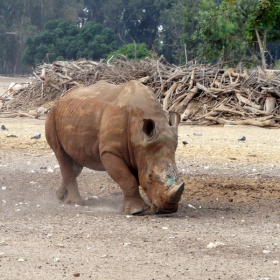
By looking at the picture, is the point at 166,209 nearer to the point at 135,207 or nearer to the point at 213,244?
the point at 135,207

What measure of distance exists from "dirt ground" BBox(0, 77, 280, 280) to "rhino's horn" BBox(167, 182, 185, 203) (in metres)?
0.26

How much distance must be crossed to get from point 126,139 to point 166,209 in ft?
3.26

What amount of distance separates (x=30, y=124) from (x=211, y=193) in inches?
458

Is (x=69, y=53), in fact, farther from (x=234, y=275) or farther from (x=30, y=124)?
(x=234, y=275)

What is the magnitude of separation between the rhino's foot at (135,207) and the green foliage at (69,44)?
55.6m

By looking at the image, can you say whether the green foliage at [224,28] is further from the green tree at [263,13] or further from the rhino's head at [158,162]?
the rhino's head at [158,162]

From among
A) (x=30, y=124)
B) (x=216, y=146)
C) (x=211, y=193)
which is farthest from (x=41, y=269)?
(x=30, y=124)

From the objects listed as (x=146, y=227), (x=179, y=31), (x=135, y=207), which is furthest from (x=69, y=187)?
(x=179, y=31)

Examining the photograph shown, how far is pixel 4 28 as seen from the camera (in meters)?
75.6

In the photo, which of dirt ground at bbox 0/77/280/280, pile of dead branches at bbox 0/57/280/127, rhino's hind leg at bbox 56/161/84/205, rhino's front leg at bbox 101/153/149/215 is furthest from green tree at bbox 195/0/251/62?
rhino's front leg at bbox 101/153/149/215

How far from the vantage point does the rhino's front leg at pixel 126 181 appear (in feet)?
29.2

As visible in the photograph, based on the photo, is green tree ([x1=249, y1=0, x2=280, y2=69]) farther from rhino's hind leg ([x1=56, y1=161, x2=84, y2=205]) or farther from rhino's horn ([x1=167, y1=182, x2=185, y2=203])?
rhino's horn ([x1=167, y1=182, x2=185, y2=203])

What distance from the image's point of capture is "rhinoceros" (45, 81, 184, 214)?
8.51 meters

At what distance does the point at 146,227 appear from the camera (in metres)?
8.02
